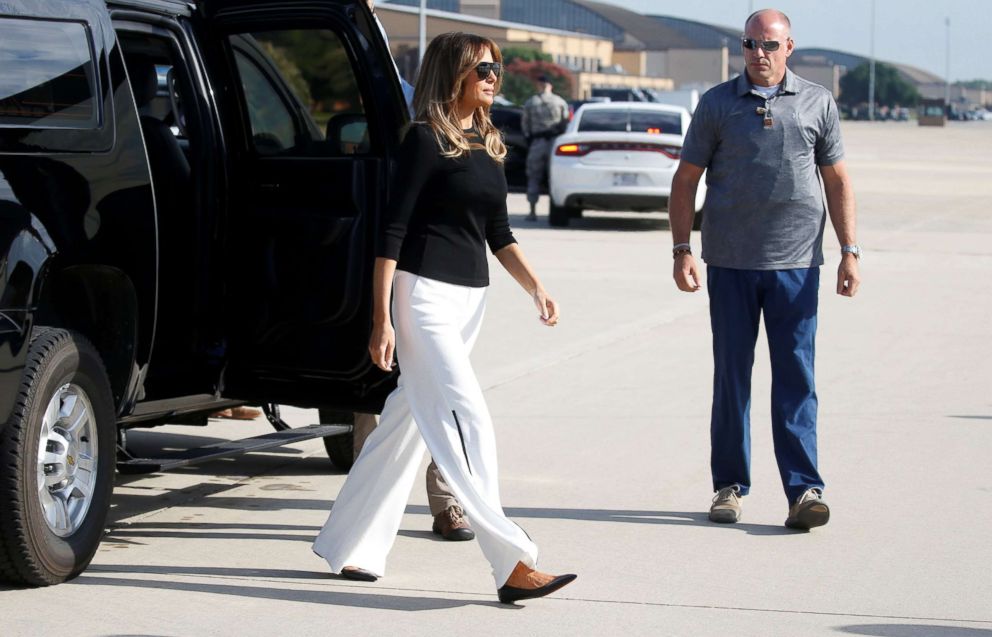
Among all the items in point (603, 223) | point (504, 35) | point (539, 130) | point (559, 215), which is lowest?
point (603, 223)

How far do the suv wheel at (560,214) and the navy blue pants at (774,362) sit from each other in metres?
14.3

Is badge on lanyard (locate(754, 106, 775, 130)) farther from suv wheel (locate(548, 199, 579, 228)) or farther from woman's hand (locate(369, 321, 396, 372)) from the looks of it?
suv wheel (locate(548, 199, 579, 228))

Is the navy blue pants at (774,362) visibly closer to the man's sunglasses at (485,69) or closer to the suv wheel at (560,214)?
the man's sunglasses at (485,69)

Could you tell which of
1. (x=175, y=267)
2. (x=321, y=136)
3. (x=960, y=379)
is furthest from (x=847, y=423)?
(x=175, y=267)

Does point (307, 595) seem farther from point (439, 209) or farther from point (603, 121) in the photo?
point (603, 121)

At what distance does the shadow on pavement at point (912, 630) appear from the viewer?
4.96 m

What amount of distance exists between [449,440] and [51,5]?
6.36 feet

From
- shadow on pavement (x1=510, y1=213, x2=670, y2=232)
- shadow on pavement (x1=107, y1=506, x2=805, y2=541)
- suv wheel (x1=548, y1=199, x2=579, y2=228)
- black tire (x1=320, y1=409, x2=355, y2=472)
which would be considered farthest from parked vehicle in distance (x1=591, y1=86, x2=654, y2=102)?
shadow on pavement (x1=107, y1=506, x2=805, y2=541)

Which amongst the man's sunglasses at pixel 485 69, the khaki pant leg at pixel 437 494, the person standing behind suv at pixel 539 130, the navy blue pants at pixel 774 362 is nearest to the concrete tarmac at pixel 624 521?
the khaki pant leg at pixel 437 494

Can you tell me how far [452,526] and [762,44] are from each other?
6.78 ft

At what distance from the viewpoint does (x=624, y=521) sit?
21.3 feet

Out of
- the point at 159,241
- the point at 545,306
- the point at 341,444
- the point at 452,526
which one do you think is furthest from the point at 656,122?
the point at 545,306

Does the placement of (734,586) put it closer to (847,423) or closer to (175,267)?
(175,267)

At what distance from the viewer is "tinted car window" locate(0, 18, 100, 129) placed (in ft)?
17.7
